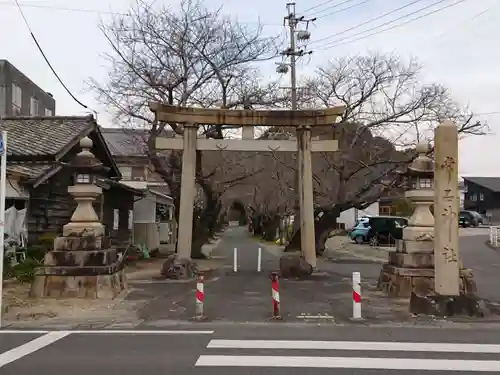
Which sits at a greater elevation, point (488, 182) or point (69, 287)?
point (488, 182)

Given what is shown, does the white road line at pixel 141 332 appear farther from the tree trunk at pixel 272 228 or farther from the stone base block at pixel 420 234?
the tree trunk at pixel 272 228

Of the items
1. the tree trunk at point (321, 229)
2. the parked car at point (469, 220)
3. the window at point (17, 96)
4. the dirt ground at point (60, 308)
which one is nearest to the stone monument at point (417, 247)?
the dirt ground at point (60, 308)

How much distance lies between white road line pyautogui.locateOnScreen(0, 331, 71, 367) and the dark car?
32.4 metres

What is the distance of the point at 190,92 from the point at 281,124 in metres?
→ 6.82

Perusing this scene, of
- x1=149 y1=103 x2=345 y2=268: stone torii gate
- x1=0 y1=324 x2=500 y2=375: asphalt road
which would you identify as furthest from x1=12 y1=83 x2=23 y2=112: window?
x1=0 y1=324 x2=500 y2=375: asphalt road

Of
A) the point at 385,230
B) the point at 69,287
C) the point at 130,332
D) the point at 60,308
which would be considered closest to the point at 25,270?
the point at 69,287

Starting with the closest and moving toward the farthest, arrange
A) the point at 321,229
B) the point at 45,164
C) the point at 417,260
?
the point at 417,260 < the point at 45,164 < the point at 321,229

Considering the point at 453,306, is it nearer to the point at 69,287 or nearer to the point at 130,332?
the point at 130,332

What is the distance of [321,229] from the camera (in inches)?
1218

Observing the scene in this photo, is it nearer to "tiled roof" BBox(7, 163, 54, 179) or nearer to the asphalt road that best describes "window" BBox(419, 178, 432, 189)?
the asphalt road

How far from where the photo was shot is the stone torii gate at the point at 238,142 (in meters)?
19.0

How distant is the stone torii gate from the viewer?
750 inches

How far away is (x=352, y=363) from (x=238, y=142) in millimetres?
12498

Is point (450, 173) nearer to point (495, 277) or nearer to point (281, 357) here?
point (281, 357)
